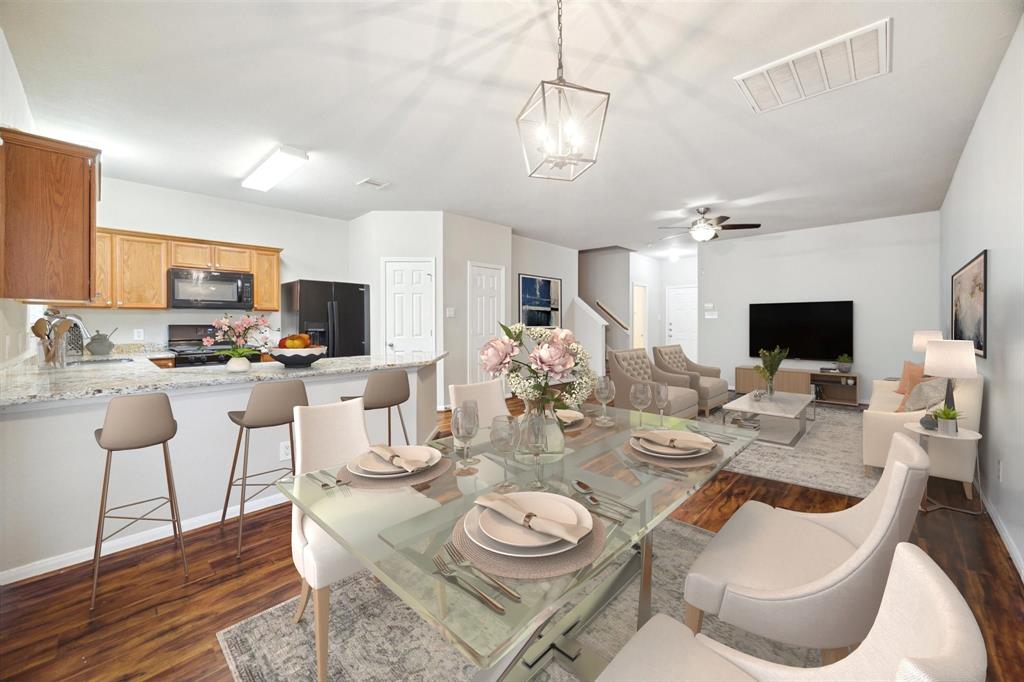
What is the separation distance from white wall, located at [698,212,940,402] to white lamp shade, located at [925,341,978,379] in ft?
13.6

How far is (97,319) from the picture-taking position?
4383 mm

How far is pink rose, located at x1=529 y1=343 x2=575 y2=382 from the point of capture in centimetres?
141

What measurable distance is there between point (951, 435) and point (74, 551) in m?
4.96

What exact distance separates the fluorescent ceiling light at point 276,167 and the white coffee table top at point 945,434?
495 cm

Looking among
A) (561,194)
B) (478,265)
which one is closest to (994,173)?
(561,194)

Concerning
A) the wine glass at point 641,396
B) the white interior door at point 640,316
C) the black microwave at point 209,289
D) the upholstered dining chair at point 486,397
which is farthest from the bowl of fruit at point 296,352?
the white interior door at point 640,316

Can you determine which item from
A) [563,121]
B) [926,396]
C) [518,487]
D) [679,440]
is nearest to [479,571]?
[518,487]

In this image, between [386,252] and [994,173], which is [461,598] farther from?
[386,252]

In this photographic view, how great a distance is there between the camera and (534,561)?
0.92 m

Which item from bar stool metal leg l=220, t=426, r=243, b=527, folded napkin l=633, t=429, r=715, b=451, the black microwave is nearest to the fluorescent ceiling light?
the black microwave

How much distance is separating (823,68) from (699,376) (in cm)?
365

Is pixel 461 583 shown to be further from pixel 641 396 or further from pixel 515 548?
pixel 641 396

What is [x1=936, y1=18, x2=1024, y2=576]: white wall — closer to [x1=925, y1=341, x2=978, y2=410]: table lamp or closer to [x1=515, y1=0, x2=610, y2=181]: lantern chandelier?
[x1=925, y1=341, x2=978, y2=410]: table lamp

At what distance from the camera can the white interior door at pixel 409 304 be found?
5609mm
